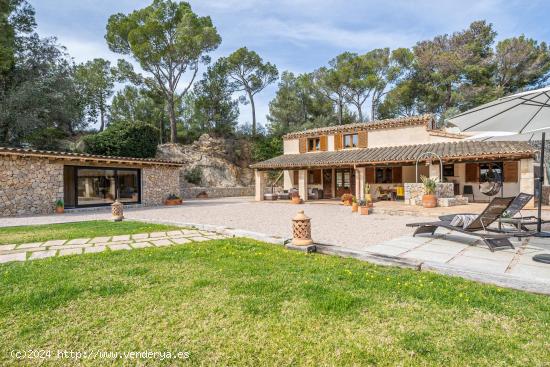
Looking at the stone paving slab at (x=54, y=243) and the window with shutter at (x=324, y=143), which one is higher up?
the window with shutter at (x=324, y=143)

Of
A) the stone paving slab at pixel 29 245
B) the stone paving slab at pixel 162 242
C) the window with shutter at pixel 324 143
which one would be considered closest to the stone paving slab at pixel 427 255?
the stone paving slab at pixel 162 242

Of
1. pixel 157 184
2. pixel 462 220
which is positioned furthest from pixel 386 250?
pixel 157 184

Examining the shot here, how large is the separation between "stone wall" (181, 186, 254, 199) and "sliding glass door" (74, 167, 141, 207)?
6.90 metres

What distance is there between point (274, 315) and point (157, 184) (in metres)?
16.6

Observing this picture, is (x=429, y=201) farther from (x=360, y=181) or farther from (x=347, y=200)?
(x=360, y=181)

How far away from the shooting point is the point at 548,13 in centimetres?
1319

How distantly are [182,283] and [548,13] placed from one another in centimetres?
1825

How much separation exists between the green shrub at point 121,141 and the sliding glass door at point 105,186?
733cm

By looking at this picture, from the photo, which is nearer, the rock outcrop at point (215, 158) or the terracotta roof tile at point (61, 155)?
the terracotta roof tile at point (61, 155)

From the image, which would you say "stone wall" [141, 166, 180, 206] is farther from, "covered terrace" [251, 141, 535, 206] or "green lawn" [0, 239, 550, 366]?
"green lawn" [0, 239, 550, 366]

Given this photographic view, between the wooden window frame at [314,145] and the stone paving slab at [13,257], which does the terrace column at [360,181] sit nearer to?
the wooden window frame at [314,145]

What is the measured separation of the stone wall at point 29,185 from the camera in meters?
12.4

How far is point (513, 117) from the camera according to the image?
17.6 ft

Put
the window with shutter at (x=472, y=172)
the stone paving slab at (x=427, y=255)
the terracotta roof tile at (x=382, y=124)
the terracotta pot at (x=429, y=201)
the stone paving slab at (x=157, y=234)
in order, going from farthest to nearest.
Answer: the terracotta roof tile at (x=382, y=124)
the window with shutter at (x=472, y=172)
the terracotta pot at (x=429, y=201)
the stone paving slab at (x=157, y=234)
the stone paving slab at (x=427, y=255)
